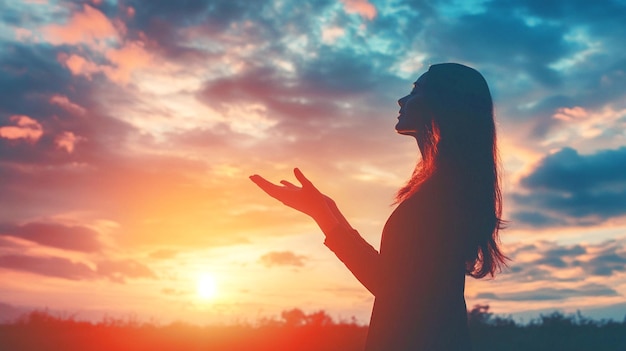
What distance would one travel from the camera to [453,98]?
4.87 m

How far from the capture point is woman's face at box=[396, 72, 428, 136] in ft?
16.1

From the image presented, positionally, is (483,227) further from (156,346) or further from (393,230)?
(156,346)

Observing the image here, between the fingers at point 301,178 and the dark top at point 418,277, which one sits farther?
the fingers at point 301,178

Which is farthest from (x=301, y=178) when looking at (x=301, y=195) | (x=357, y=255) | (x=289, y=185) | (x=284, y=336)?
(x=284, y=336)

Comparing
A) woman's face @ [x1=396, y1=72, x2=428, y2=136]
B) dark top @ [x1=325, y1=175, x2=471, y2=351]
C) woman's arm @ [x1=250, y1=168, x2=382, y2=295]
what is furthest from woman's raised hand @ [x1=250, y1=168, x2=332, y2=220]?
woman's face @ [x1=396, y1=72, x2=428, y2=136]

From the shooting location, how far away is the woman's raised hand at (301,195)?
15.9ft

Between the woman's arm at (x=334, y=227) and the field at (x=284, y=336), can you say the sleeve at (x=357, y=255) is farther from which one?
the field at (x=284, y=336)

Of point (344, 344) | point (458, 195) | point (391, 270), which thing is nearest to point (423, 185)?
point (458, 195)

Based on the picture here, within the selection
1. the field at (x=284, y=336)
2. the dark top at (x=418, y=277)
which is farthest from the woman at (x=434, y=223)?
the field at (x=284, y=336)

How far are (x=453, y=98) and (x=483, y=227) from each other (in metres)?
0.92

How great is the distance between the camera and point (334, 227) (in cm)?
477

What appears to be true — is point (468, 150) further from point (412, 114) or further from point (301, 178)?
point (301, 178)

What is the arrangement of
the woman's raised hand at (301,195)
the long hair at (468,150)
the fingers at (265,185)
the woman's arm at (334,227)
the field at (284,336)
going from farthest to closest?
the field at (284,336) → the fingers at (265,185) → the woman's raised hand at (301,195) → the long hair at (468,150) → the woman's arm at (334,227)

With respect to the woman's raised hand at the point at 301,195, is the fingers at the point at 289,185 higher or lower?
higher
